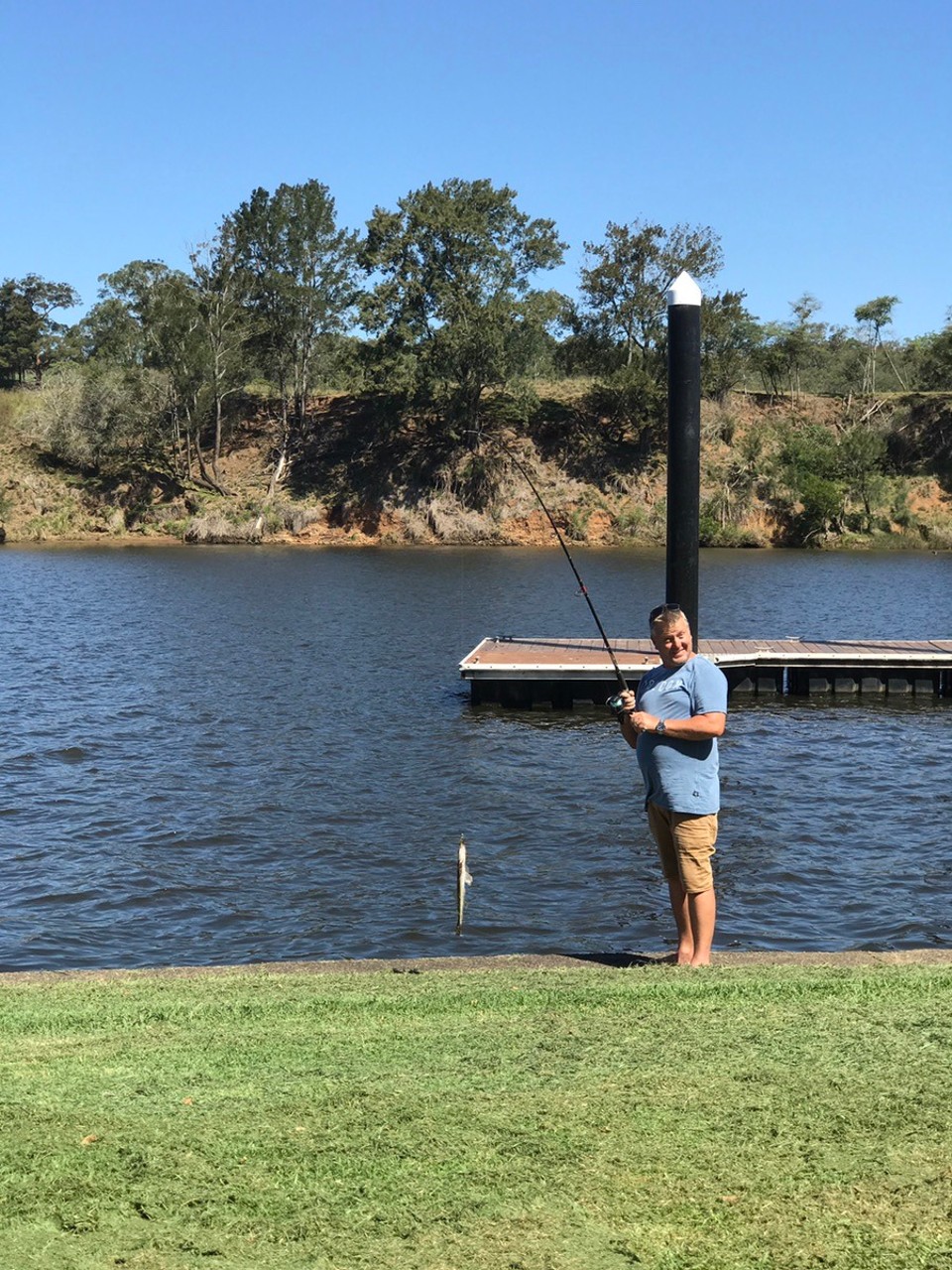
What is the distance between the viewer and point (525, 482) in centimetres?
6700

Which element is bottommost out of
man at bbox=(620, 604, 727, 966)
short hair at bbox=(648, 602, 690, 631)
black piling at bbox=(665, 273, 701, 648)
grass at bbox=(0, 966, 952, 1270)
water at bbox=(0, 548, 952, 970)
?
water at bbox=(0, 548, 952, 970)

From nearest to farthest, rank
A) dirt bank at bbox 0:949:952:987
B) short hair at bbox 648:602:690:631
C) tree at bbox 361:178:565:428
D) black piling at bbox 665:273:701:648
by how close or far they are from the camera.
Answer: short hair at bbox 648:602:690:631 → dirt bank at bbox 0:949:952:987 → black piling at bbox 665:273:701:648 → tree at bbox 361:178:565:428

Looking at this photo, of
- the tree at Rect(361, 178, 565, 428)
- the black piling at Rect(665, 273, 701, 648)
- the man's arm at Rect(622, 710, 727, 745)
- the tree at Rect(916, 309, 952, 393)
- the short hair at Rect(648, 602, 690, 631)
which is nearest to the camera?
the man's arm at Rect(622, 710, 727, 745)

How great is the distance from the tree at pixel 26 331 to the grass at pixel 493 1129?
98043 millimetres

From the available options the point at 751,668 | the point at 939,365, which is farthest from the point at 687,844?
the point at 939,365

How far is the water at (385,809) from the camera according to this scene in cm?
1161

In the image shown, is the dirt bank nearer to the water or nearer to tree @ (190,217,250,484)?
the water

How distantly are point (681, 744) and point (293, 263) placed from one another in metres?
65.9

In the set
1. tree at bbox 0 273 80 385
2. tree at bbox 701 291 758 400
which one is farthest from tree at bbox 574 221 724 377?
tree at bbox 0 273 80 385

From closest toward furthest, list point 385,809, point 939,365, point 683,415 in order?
point 385,809, point 683,415, point 939,365

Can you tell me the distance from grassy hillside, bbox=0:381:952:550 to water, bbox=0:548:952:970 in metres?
33.1

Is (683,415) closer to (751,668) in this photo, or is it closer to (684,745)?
(751,668)

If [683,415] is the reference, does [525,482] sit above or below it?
above

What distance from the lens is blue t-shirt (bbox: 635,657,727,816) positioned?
7.62 meters
